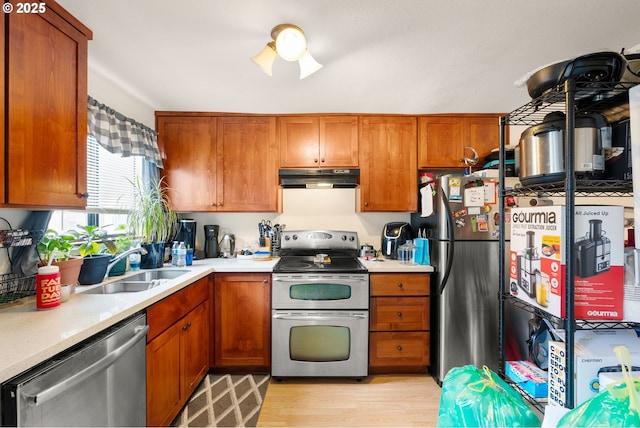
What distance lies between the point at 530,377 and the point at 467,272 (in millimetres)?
1091

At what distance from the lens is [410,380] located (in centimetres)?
219

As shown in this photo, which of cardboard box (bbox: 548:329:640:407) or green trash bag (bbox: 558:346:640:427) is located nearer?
green trash bag (bbox: 558:346:640:427)

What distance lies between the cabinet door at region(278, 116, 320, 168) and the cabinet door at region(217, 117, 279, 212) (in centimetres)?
9

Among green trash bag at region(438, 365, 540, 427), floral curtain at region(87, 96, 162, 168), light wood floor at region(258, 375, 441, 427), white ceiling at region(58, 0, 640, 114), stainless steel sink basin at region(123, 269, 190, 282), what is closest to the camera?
green trash bag at region(438, 365, 540, 427)

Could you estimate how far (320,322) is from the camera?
213 cm

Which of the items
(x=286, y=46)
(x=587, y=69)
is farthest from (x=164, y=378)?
(x=587, y=69)

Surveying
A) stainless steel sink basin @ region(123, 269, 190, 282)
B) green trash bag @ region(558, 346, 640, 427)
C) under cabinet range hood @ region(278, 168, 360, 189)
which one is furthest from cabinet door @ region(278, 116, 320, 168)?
green trash bag @ region(558, 346, 640, 427)

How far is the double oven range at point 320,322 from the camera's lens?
7.00 ft

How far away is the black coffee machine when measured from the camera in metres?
2.58

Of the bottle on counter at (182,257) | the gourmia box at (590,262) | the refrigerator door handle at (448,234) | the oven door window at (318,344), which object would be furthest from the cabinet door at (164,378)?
the refrigerator door handle at (448,234)

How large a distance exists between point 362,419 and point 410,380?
24.4 inches

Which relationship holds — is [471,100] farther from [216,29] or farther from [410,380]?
[410,380]

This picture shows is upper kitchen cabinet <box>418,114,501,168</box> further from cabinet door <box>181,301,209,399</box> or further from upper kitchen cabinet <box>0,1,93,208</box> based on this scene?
upper kitchen cabinet <box>0,1,93,208</box>

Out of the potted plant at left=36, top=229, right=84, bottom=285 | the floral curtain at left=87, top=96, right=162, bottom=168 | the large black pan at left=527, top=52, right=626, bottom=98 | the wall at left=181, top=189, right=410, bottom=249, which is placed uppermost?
the floral curtain at left=87, top=96, right=162, bottom=168
